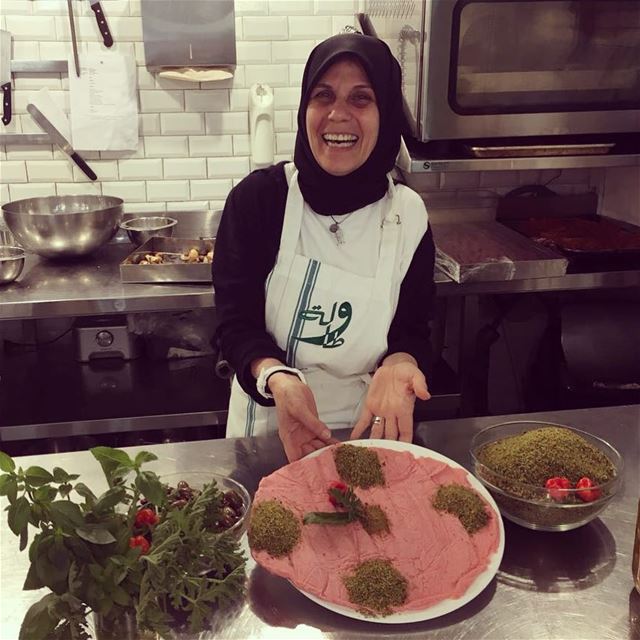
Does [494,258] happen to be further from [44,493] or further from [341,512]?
[44,493]

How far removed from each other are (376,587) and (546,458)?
365 millimetres

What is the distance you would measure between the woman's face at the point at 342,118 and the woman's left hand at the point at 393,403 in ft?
1.72

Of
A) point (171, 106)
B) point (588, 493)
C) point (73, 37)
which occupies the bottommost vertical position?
point (588, 493)

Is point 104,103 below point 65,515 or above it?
above

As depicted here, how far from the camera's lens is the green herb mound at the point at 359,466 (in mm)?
1213

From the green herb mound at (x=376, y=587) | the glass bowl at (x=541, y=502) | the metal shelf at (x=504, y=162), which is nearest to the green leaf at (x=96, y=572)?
the green herb mound at (x=376, y=587)

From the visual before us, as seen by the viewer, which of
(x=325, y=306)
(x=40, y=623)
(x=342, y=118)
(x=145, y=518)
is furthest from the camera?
(x=325, y=306)

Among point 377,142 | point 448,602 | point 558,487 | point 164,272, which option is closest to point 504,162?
point 377,142

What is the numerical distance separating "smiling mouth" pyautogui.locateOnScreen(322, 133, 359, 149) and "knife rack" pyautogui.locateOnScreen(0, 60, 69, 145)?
161 centimetres

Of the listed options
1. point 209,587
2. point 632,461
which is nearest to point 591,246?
point 632,461

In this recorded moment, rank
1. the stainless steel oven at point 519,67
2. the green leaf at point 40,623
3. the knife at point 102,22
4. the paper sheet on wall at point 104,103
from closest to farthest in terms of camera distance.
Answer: the green leaf at point 40,623 < the stainless steel oven at point 519,67 < the knife at point 102,22 < the paper sheet on wall at point 104,103

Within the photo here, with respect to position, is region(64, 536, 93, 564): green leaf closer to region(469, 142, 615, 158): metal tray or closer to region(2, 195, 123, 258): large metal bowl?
region(2, 195, 123, 258): large metal bowl

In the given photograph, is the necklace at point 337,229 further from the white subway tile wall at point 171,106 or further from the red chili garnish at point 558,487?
the white subway tile wall at point 171,106

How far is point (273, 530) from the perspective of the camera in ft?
3.49
